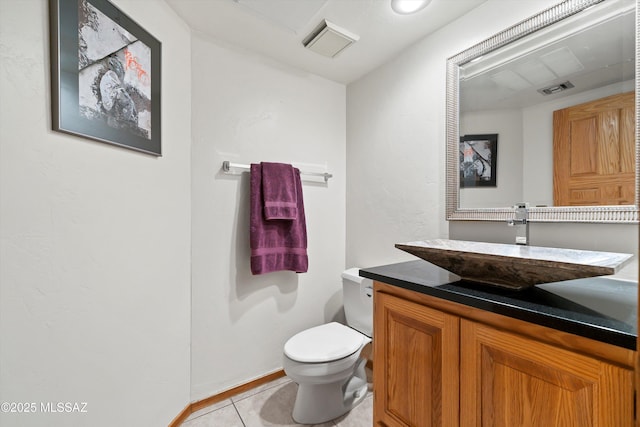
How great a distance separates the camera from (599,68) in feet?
3.19

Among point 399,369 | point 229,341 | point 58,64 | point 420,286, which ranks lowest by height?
point 229,341

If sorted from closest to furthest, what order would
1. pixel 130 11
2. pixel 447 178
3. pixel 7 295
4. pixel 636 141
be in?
1. pixel 7 295
2. pixel 636 141
3. pixel 130 11
4. pixel 447 178

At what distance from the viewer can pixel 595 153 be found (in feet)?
3.19

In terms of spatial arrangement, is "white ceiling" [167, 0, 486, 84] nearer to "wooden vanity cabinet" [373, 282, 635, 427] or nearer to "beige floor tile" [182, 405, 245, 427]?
"wooden vanity cabinet" [373, 282, 635, 427]

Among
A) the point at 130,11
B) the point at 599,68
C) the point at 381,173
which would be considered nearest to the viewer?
the point at 599,68

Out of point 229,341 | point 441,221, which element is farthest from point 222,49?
point 229,341

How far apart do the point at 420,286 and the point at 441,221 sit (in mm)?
710

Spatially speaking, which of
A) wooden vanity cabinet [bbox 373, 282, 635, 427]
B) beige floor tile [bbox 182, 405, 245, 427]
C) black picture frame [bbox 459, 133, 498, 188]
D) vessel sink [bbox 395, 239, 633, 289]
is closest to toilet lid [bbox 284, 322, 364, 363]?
wooden vanity cabinet [bbox 373, 282, 635, 427]

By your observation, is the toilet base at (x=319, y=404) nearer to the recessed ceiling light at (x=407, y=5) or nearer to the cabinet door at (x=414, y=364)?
the cabinet door at (x=414, y=364)

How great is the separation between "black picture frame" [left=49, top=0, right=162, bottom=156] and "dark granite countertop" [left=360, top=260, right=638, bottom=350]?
123 cm

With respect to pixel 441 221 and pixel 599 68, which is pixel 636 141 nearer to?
pixel 599 68

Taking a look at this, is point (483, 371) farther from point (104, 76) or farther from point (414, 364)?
point (104, 76)

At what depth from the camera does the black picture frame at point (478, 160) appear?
126 centimetres

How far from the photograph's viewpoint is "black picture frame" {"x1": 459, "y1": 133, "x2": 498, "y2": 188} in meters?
1.26
